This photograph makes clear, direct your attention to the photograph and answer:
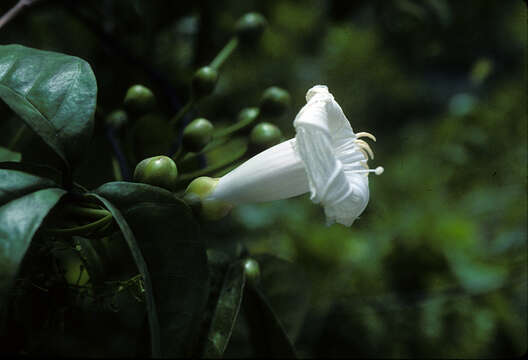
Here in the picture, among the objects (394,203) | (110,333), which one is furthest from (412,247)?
(110,333)

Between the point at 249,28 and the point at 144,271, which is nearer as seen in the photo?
the point at 144,271

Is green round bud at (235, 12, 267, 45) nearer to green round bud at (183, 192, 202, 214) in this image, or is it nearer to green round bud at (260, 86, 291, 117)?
green round bud at (260, 86, 291, 117)

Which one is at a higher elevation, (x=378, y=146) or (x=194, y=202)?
(x=194, y=202)

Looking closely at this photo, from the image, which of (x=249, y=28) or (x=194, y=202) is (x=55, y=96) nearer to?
(x=194, y=202)

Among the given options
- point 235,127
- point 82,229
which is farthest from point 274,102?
point 82,229

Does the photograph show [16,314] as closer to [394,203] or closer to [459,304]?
[459,304]

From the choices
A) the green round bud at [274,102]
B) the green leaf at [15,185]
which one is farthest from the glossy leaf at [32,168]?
the green round bud at [274,102]
